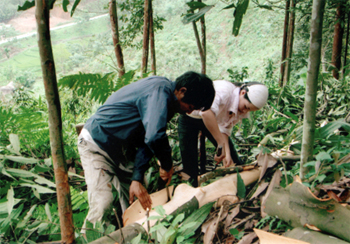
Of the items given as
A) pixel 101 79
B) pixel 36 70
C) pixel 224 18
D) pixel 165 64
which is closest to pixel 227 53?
pixel 224 18

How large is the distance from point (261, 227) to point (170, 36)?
26.3m

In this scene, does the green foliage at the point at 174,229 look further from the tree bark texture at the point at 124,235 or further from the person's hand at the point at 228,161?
the person's hand at the point at 228,161

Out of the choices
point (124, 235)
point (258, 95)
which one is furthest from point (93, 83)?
point (124, 235)

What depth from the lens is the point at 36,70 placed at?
82.1ft

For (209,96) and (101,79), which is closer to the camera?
(209,96)

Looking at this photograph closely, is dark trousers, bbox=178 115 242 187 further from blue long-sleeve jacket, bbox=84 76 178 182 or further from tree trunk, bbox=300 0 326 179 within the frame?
tree trunk, bbox=300 0 326 179

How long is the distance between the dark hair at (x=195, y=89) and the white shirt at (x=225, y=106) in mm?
493

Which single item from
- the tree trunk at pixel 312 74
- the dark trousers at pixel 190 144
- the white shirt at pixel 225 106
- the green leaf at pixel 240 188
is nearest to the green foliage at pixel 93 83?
the dark trousers at pixel 190 144

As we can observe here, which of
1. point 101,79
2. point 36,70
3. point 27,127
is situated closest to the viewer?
point 27,127

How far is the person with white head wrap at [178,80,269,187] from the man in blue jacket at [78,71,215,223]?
1.66 ft

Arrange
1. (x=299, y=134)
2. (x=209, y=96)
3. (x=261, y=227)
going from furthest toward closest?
(x=299, y=134), (x=209, y=96), (x=261, y=227)

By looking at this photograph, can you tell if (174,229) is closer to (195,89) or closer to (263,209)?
(263,209)

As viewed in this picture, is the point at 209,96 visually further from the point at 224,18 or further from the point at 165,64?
the point at 224,18

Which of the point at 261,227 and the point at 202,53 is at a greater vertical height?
the point at 202,53
